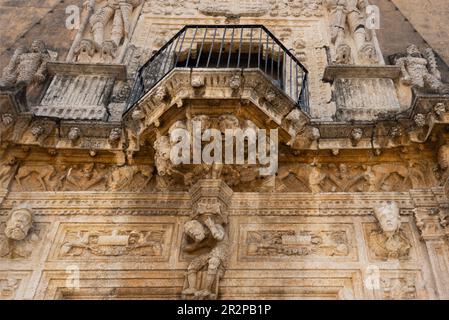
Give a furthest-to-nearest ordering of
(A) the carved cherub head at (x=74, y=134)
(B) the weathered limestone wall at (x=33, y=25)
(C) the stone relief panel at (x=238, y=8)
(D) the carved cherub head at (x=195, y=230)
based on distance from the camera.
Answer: (C) the stone relief panel at (x=238, y=8) < (B) the weathered limestone wall at (x=33, y=25) < (A) the carved cherub head at (x=74, y=134) < (D) the carved cherub head at (x=195, y=230)

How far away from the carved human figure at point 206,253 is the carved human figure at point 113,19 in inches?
135

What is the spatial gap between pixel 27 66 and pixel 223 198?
328 cm

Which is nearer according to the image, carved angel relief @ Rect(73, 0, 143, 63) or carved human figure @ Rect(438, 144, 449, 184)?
carved human figure @ Rect(438, 144, 449, 184)

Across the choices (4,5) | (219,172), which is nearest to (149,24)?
(4,5)

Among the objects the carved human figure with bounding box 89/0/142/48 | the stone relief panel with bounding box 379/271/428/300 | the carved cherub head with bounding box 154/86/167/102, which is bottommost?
the stone relief panel with bounding box 379/271/428/300

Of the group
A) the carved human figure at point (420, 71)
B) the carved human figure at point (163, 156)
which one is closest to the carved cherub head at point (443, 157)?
the carved human figure at point (420, 71)

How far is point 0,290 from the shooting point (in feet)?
15.7

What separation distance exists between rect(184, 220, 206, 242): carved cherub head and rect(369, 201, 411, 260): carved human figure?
1615 millimetres

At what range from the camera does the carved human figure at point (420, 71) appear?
604 cm

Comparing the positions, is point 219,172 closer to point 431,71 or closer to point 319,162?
point 319,162

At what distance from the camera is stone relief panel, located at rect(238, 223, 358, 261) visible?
197 inches

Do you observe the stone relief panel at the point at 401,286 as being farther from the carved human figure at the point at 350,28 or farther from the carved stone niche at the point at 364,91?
the carved human figure at the point at 350,28

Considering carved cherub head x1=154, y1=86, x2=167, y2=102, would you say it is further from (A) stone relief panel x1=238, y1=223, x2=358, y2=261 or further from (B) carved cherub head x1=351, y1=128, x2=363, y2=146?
(B) carved cherub head x1=351, y1=128, x2=363, y2=146

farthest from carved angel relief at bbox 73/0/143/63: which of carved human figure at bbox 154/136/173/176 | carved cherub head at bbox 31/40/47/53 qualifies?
carved human figure at bbox 154/136/173/176
